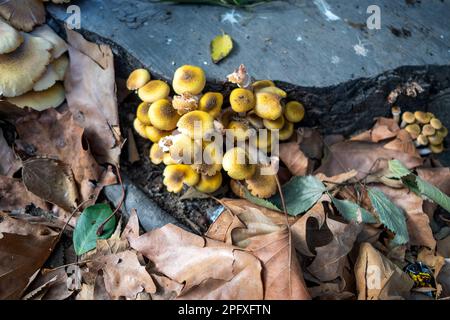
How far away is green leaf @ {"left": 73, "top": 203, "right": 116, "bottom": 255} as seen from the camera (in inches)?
104

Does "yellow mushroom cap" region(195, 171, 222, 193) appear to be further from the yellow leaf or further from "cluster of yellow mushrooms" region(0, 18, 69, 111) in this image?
"cluster of yellow mushrooms" region(0, 18, 69, 111)

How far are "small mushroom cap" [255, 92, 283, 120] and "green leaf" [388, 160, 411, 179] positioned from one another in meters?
0.85

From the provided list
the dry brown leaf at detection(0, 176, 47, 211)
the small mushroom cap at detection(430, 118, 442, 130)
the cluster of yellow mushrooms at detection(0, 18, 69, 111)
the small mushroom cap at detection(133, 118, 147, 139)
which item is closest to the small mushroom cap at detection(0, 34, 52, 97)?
the cluster of yellow mushrooms at detection(0, 18, 69, 111)

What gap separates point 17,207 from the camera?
113 inches

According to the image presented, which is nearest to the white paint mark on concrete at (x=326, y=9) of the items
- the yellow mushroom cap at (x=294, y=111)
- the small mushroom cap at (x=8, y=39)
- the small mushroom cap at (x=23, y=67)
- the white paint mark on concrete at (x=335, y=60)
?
the white paint mark on concrete at (x=335, y=60)

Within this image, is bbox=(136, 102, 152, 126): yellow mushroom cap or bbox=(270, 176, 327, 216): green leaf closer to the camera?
bbox=(270, 176, 327, 216): green leaf

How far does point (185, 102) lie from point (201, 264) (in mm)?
953

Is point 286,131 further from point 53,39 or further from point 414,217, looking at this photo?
point 53,39

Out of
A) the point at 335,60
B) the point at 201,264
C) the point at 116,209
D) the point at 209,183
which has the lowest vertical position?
the point at 116,209

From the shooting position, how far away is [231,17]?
10.3ft

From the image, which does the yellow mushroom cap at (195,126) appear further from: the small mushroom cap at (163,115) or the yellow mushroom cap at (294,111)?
the yellow mushroom cap at (294,111)

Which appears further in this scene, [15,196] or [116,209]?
[15,196]

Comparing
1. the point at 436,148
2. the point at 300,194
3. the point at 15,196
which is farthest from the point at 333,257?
the point at 15,196
